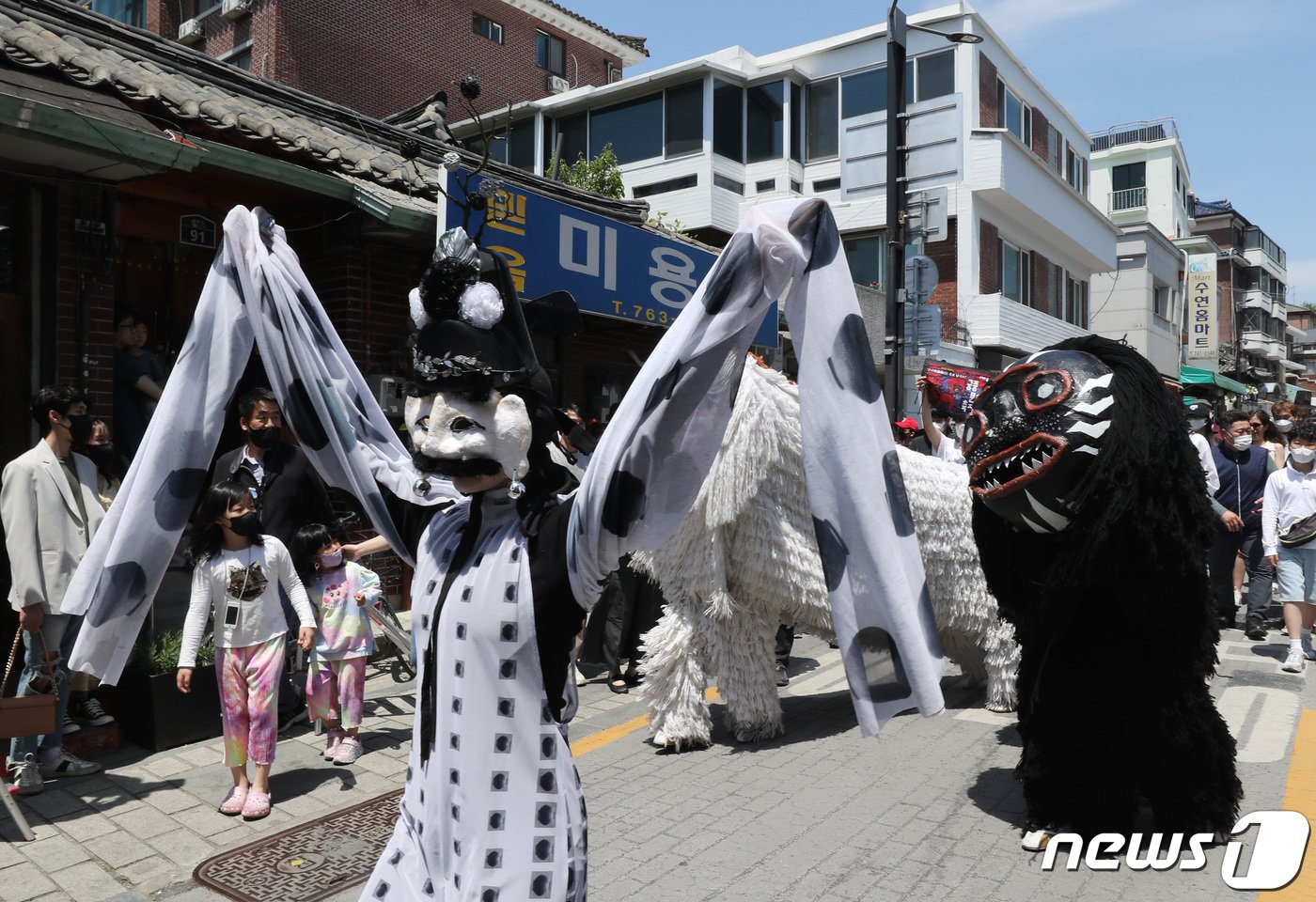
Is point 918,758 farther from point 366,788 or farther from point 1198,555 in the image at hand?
point 366,788

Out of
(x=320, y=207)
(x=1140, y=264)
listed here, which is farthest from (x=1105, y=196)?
(x=320, y=207)

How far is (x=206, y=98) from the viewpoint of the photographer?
21.9 ft

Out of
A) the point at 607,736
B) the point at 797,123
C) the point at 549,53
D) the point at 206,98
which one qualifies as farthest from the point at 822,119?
the point at 607,736

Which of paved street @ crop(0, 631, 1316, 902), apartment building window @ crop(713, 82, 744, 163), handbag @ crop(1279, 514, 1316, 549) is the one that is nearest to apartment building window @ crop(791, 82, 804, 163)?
apartment building window @ crop(713, 82, 744, 163)

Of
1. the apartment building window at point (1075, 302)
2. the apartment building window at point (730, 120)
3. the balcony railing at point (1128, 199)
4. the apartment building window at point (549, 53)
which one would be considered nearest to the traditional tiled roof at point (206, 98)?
the apartment building window at point (730, 120)

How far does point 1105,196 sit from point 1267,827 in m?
45.7

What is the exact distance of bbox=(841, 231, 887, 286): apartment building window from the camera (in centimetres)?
2116

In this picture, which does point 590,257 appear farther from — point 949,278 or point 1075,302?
point 1075,302

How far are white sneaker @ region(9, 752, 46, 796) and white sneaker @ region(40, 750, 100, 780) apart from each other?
19 cm

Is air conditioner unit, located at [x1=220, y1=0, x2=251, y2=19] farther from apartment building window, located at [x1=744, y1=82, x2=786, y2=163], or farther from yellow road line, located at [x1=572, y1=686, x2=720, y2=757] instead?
yellow road line, located at [x1=572, y1=686, x2=720, y2=757]

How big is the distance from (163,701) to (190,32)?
80.5 feet

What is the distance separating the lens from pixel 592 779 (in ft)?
15.5

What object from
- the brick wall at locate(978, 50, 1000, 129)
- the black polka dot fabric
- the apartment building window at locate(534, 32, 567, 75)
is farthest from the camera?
the apartment building window at locate(534, 32, 567, 75)

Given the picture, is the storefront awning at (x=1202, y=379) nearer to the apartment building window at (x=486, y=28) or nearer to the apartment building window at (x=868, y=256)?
the apartment building window at (x=868, y=256)
